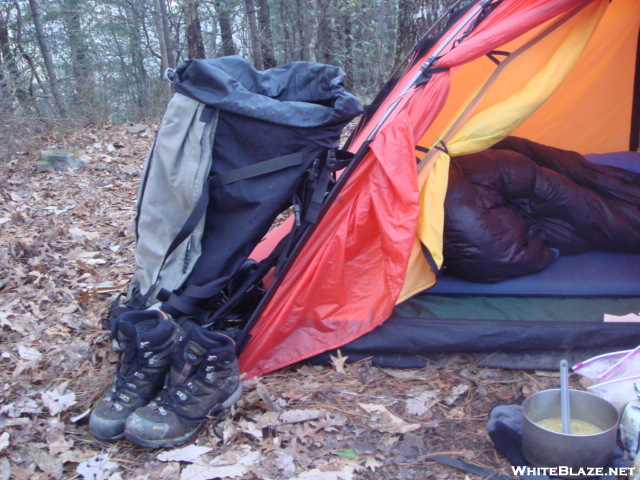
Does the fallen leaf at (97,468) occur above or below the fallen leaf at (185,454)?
above

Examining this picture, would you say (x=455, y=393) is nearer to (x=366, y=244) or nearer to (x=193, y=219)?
(x=366, y=244)

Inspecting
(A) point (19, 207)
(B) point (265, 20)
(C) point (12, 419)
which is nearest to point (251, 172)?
(C) point (12, 419)

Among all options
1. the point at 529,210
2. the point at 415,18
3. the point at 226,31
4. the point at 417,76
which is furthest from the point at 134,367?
the point at 226,31

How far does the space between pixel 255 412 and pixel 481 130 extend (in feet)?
4.92

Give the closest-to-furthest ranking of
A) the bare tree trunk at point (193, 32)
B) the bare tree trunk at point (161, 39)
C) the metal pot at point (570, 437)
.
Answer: the metal pot at point (570, 437)
the bare tree trunk at point (193, 32)
the bare tree trunk at point (161, 39)

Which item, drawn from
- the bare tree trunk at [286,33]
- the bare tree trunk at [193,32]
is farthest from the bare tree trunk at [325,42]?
the bare tree trunk at [193,32]

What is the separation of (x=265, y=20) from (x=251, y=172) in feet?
28.9

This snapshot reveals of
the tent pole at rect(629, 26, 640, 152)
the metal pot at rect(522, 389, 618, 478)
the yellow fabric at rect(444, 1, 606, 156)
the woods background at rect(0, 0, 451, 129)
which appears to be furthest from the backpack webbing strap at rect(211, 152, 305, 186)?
the woods background at rect(0, 0, 451, 129)

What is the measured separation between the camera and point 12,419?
2125 mm

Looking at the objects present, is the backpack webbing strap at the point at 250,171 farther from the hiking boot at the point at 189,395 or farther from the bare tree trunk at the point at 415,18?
the bare tree trunk at the point at 415,18

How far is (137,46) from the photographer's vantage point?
1224 cm

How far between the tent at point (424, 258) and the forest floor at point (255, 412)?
14 centimetres

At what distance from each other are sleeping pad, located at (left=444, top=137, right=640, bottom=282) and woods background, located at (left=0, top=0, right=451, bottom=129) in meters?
3.62

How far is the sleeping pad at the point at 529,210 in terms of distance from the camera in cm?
263
